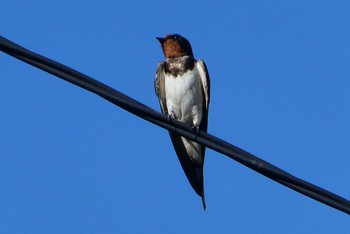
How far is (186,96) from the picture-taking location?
705 cm

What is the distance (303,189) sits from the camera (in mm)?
3594

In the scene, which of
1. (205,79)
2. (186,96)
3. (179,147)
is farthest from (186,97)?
(179,147)

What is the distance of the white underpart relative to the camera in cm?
702

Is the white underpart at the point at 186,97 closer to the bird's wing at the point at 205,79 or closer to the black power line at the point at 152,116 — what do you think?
the bird's wing at the point at 205,79

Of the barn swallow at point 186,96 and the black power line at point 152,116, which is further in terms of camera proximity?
the barn swallow at point 186,96

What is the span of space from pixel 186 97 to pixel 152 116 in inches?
125

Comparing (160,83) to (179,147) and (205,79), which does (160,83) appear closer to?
(205,79)

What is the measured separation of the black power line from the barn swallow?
3024 mm

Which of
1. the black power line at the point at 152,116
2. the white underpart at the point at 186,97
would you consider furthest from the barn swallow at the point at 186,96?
the black power line at the point at 152,116

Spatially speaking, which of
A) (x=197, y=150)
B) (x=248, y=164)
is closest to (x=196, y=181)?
(x=197, y=150)

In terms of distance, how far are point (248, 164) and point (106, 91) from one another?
26.1 inches

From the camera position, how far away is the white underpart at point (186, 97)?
7.02 meters

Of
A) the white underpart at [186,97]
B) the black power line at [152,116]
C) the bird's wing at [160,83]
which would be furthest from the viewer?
the bird's wing at [160,83]

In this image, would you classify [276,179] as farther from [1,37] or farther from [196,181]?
[196,181]
